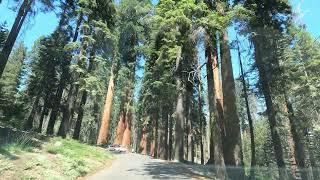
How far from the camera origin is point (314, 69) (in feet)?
118

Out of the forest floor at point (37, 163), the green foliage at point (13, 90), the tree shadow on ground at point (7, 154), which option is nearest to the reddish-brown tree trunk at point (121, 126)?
the green foliage at point (13, 90)

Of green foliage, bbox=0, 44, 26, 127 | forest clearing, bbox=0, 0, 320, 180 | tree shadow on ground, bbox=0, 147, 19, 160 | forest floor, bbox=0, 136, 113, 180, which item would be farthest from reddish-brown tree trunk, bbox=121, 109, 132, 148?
tree shadow on ground, bbox=0, 147, 19, 160

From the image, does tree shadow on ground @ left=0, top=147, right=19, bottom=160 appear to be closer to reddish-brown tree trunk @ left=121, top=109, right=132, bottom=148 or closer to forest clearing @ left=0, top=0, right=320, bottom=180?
forest clearing @ left=0, top=0, right=320, bottom=180

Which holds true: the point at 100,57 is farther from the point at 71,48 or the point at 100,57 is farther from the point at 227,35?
the point at 227,35

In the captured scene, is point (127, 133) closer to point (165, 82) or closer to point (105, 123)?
point (105, 123)

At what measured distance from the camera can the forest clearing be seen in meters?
16.6

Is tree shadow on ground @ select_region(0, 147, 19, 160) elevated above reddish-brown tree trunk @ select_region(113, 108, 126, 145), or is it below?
below

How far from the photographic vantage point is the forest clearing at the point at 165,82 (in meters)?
16.6

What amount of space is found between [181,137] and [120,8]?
1762 cm

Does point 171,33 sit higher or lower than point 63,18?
lower

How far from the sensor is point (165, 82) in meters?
31.2

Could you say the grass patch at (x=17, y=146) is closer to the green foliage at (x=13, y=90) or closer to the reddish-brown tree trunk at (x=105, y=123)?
the reddish-brown tree trunk at (x=105, y=123)

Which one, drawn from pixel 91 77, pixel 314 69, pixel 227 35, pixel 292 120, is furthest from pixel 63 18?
pixel 314 69

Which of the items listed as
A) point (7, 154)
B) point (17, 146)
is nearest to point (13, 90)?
point (17, 146)
